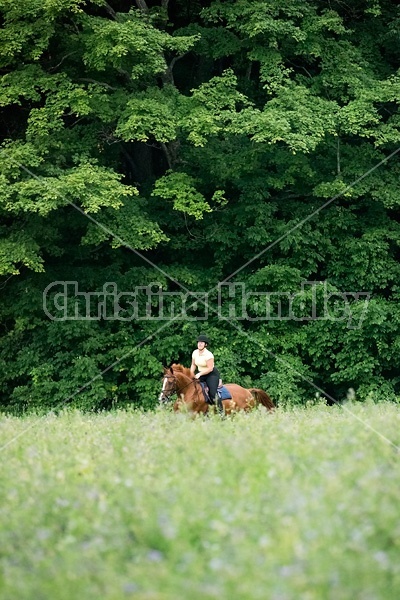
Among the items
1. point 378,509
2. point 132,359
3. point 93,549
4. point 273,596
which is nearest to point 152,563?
point 93,549

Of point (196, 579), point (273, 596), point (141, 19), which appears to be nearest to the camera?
point (273, 596)

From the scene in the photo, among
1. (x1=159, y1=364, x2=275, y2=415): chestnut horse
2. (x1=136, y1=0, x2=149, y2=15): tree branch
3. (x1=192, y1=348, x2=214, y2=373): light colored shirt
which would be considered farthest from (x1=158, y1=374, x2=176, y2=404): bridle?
(x1=136, y1=0, x2=149, y2=15): tree branch

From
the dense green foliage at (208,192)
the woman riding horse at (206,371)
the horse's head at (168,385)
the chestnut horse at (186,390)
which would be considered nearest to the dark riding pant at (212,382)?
the woman riding horse at (206,371)

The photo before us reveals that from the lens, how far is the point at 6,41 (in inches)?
891

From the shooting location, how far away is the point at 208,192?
26.7m

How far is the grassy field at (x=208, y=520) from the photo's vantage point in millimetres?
4977

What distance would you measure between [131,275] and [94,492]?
61.2 feet

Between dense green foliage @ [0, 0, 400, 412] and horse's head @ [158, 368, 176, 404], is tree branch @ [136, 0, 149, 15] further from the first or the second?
horse's head @ [158, 368, 176, 404]

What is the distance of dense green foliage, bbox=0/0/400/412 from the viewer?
23000mm

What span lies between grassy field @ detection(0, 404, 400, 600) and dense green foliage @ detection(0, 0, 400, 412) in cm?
1505

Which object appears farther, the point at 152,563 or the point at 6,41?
the point at 6,41

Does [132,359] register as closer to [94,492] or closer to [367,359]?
[367,359]

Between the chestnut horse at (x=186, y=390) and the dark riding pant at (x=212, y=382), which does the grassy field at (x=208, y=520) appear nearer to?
the chestnut horse at (x=186, y=390)

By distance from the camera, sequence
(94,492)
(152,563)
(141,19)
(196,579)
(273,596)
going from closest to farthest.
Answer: (273,596) < (196,579) < (152,563) < (94,492) < (141,19)
